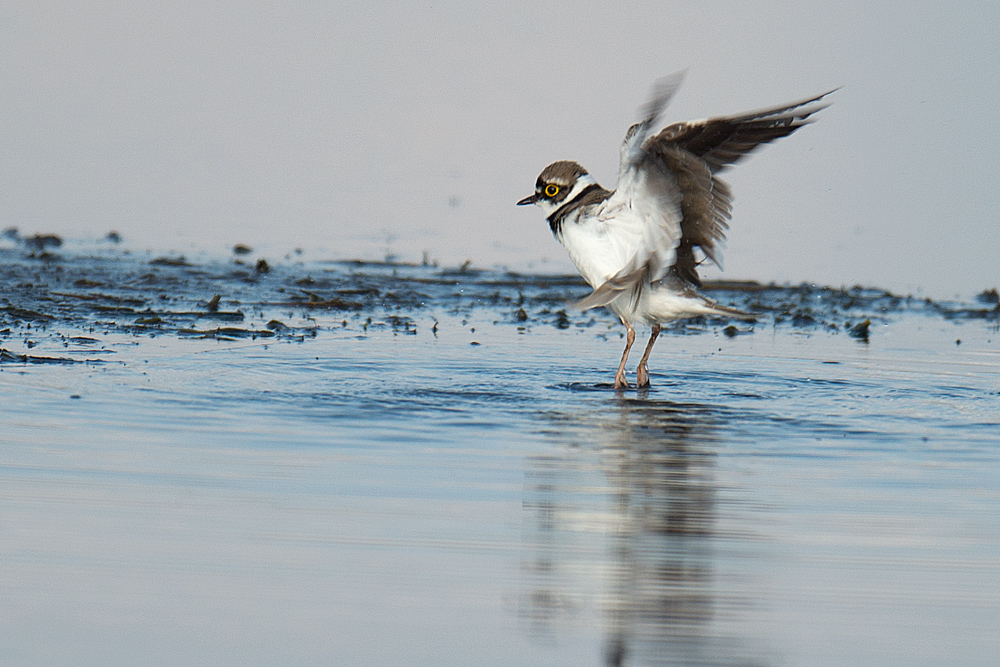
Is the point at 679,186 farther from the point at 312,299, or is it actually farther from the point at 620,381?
the point at 312,299

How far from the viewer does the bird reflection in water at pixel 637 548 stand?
3.03 meters

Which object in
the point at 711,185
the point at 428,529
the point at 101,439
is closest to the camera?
the point at 428,529

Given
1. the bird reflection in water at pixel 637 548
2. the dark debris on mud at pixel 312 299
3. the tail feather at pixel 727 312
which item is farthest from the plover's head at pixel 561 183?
the bird reflection in water at pixel 637 548

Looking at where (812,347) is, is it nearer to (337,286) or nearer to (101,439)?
(337,286)

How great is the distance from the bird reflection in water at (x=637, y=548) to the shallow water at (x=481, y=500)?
11mm

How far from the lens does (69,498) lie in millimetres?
4066

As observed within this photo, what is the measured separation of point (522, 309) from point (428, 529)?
5789 millimetres

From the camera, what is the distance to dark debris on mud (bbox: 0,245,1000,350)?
8.45 m

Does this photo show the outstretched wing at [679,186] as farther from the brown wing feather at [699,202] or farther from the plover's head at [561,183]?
the plover's head at [561,183]

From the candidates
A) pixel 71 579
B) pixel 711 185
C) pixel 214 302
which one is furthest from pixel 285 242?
pixel 71 579

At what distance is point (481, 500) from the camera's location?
13.8 feet

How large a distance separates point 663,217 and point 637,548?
3.23 m

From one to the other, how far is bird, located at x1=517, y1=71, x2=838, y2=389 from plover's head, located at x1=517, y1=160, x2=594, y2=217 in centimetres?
9

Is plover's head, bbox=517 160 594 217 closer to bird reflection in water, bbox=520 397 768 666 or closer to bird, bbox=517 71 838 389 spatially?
bird, bbox=517 71 838 389
